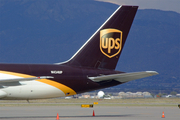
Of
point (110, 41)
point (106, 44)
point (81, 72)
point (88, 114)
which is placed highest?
point (110, 41)

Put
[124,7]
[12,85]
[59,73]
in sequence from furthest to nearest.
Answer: [124,7]
[59,73]
[12,85]

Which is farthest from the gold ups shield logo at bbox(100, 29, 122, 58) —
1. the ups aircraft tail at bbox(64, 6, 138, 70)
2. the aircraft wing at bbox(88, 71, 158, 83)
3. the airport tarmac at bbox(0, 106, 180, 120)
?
the airport tarmac at bbox(0, 106, 180, 120)

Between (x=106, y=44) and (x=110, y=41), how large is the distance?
0.47 metres

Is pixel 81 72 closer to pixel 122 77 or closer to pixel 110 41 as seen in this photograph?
pixel 122 77

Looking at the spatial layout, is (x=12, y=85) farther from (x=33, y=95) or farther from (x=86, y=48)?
(x=86, y=48)

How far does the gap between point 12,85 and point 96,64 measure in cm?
818

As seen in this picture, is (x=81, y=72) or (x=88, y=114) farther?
(x=88, y=114)

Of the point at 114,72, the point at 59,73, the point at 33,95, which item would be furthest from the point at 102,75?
the point at 33,95

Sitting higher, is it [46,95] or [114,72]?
[114,72]

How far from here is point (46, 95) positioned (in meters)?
32.5

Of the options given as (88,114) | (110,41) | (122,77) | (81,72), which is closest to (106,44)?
(110,41)

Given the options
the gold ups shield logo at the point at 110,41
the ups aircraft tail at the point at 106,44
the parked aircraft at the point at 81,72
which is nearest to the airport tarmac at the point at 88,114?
the parked aircraft at the point at 81,72

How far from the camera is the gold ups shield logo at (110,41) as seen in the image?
3491cm

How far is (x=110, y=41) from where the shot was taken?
115ft
